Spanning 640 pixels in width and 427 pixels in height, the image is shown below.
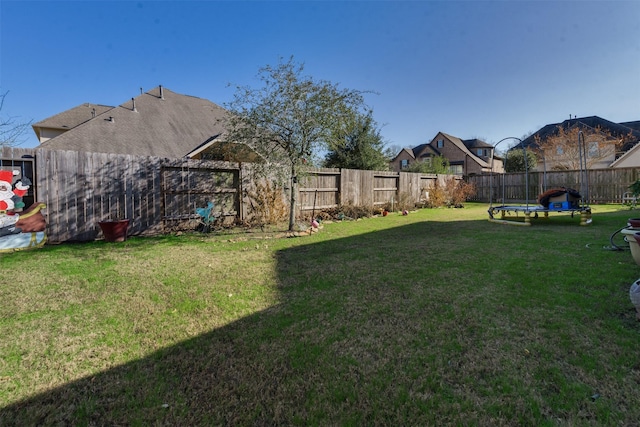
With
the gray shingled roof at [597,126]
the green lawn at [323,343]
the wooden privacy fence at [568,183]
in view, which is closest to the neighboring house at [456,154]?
the gray shingled roof at [597,126]

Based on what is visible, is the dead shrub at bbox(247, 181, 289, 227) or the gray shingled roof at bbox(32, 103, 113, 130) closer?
the dead shrub at bbox(247, 181, 289, 227)

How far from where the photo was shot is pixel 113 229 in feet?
20.2

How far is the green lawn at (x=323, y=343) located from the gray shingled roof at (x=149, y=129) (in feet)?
38.5

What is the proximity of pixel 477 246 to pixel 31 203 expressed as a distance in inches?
345

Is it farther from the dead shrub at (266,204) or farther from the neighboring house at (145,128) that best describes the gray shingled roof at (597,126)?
the neighboring house at (145,128)

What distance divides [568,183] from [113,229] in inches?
811

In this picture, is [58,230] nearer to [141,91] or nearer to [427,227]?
[427,227]

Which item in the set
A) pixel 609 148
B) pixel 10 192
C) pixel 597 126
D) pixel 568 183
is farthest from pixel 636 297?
pixel 597 126

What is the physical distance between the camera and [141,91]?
21.3 meters

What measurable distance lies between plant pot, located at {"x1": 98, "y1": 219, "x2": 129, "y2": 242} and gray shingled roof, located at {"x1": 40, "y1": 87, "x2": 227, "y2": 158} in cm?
839

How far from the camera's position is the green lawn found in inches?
62.1

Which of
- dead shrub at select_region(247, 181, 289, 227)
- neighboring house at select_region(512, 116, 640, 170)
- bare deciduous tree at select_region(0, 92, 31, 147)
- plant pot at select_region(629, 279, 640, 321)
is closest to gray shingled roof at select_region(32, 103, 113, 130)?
bare deciduous tree at select_region(0, 92, 31, 147)

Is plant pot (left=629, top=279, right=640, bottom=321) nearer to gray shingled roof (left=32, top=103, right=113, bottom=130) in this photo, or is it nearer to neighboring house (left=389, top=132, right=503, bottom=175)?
gray shingled roof (left=32, top=103, right=113, bottom=130)

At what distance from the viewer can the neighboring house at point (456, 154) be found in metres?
36.8
